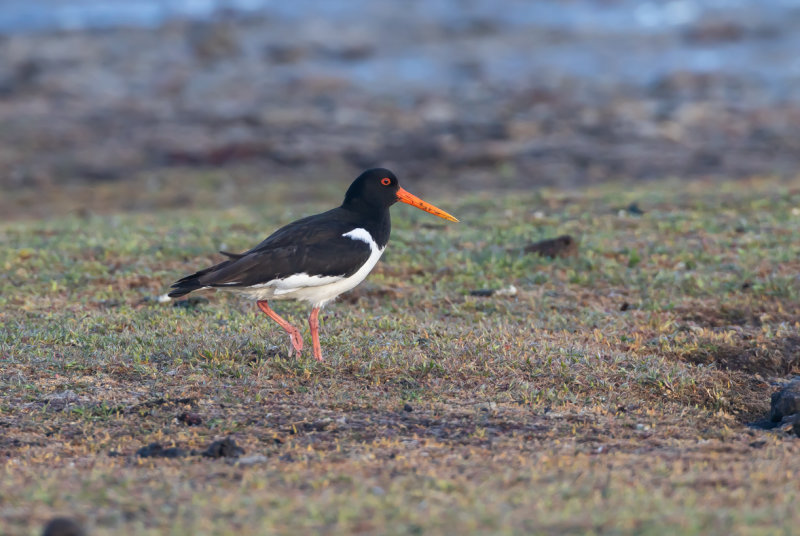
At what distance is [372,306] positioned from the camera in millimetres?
10555

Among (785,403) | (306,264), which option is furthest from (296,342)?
(785,403)

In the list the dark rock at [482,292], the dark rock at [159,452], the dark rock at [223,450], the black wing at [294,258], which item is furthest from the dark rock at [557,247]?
the dark rock at [159,452]

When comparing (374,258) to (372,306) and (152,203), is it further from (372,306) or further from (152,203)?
(152,203)

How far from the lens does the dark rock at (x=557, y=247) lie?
12.1 m

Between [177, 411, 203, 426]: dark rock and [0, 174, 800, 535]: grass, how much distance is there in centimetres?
5

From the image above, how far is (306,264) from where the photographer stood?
8016 mm

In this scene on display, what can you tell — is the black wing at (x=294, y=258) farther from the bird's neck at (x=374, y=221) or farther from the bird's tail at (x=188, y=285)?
the bird's neck at (x=374, y=221)

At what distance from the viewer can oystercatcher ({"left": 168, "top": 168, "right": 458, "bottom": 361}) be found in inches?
311

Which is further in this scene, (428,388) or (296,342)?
(296,342)

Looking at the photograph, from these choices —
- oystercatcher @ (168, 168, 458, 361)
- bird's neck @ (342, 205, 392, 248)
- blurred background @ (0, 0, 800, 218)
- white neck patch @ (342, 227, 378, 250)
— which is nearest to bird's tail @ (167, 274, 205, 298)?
oystercatcher @ (168, 168, 458, 361)

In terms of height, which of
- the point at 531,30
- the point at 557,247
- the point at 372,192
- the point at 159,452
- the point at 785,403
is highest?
the point at 531,30

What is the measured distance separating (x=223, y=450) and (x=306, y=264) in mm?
2076

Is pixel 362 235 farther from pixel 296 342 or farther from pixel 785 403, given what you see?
pixel 785 403

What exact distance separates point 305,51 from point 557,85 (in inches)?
501
